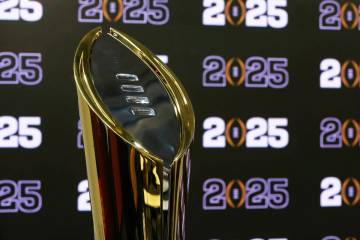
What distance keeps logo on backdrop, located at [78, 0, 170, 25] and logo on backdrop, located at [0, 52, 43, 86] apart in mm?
213

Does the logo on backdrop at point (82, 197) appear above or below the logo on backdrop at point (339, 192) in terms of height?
above

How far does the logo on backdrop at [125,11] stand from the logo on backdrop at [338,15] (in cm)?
60

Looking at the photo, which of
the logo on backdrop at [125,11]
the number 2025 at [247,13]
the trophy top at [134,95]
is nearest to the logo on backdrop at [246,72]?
the number 2025 at [247,13]

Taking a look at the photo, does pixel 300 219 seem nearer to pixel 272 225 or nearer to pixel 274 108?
pixel 272 225

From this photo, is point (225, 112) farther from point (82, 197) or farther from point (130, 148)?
point (130, 148)

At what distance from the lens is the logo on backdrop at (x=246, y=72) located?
1.93 metres

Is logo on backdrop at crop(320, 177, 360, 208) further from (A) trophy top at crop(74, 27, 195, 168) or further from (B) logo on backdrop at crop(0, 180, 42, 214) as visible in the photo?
(A) trophy top at crop(74, 27, 195, 168)

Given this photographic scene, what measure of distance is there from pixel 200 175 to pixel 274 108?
0.37 metres

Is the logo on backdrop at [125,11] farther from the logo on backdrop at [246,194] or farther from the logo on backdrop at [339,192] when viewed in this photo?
the logo on backdrop at [339,192]

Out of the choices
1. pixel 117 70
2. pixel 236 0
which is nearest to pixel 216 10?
pixel 236 0

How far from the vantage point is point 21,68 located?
1808 millimetres

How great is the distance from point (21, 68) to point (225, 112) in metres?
0.73

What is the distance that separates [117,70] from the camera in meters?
0.33

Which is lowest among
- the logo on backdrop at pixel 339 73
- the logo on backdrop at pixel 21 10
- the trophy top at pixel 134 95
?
the logo on backdrop at pixel 339 73
